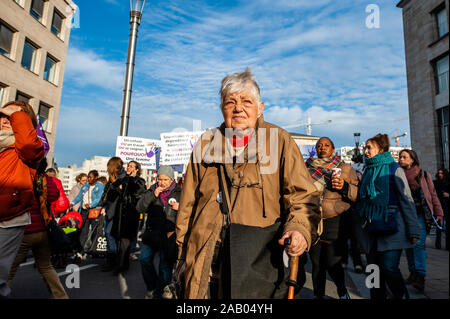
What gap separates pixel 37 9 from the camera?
A: 20.8 meters

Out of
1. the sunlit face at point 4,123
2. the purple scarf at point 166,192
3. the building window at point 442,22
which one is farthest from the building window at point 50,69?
the building window at point 442,22

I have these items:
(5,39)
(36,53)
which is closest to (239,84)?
(5,39)

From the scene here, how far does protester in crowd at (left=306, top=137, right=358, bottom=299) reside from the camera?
3695 millimetres

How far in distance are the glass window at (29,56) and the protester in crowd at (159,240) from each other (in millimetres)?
20553

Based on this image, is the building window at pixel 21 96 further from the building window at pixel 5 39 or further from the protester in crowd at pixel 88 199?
the protester in crowd at pixel 88 199

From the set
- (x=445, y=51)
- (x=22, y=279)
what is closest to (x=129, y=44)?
(x=22, y=279)

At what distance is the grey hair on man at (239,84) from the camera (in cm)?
217

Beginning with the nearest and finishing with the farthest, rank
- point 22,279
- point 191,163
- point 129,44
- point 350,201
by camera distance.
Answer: point 191,163
point 350,201
point 22,279
point 129,44

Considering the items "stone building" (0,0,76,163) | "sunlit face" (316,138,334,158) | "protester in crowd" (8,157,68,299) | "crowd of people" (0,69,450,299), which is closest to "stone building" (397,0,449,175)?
"crowd of people" (0,69,450,299)

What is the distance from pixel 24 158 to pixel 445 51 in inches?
805

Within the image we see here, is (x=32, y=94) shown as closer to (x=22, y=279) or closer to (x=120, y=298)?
(x=22, y=279)

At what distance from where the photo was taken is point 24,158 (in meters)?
2.74
